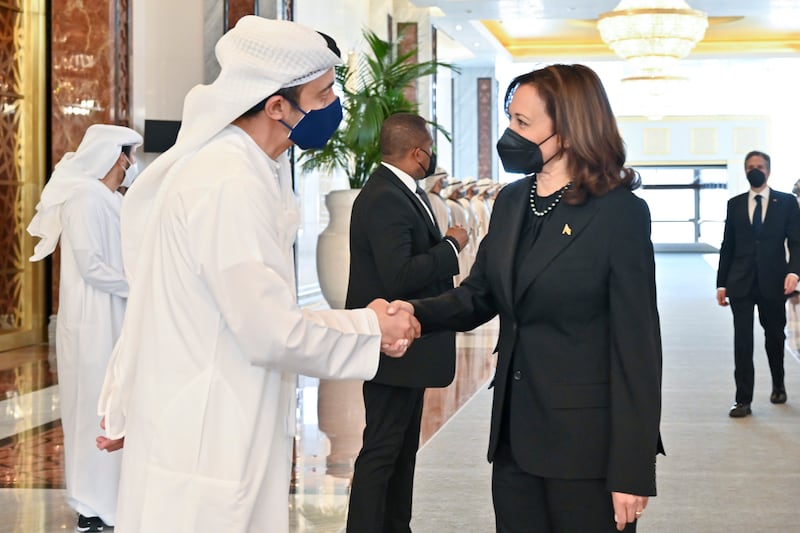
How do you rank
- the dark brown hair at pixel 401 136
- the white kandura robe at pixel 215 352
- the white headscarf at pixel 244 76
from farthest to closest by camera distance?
the dark brown hair at pixel 401 136, the white headscarf at pixel 244 76, the white kandura robe at pixel 215 352

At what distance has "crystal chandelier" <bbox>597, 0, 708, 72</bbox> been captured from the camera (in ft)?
63.9

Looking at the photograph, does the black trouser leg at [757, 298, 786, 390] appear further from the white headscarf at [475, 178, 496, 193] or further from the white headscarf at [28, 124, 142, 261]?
the white headscarf at [475, 178, 496, 193]

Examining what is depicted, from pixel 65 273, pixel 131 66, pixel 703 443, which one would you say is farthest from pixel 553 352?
pixel 131 66

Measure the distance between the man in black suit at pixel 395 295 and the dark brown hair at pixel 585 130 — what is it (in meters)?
1.27

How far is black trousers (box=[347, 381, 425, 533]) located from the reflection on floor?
78cm

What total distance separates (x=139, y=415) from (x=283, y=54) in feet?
2.70

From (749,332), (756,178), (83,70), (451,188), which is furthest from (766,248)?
(451,188)

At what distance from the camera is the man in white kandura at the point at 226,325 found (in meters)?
2.26

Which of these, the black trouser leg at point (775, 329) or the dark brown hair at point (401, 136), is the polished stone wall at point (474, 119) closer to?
the black trouser leg at point (775, 329)

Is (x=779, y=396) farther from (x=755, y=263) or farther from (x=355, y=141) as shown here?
(x=355, y=141)

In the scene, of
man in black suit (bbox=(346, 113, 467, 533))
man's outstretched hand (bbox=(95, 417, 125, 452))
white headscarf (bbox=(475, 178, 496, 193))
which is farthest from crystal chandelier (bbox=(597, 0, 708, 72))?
man's outstretched hand (bbox=(95, 417, 125, 452))

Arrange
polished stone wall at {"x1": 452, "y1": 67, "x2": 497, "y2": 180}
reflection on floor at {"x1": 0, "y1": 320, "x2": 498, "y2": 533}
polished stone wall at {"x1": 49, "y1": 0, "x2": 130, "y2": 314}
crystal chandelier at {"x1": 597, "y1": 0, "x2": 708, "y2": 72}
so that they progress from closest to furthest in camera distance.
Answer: reflection on floor at {"x1": 0, "y1": 320, "x2": 498, "y2": 533}, polished stone wall at {"x1": 49, "y1": 0, "x2": 130, "y2": 314}, crystal chandelier at {"x1": 597, "y1": 0, "x2": 708, "y2": 72}, polished stone wall at {"x1": 452, "y1": 67, "x2": 497, "y2": 180}

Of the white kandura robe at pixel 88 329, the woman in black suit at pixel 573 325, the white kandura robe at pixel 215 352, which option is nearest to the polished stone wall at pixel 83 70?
the white kandura robe at pixel 88 329

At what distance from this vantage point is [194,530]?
90.0 inches
